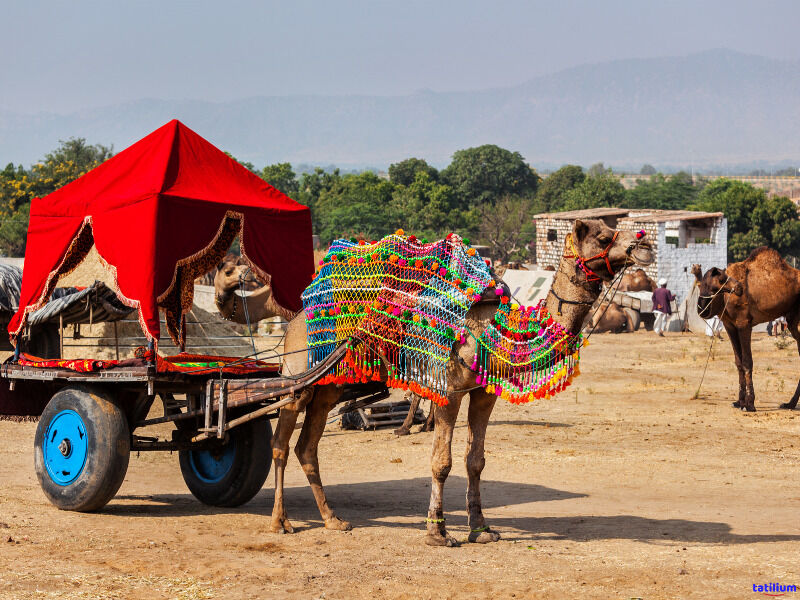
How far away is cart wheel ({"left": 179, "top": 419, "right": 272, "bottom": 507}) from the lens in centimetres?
1007

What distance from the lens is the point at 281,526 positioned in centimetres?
909

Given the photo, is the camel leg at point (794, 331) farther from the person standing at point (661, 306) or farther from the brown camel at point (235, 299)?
the person standing at point (661, 306)

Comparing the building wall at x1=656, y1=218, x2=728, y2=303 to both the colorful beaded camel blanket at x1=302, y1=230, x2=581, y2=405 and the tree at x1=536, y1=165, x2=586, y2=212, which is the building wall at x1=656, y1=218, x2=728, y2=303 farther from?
the tree at x1=536, y1=165, x2=586, y2=212

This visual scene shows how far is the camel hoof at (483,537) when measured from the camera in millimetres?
8797

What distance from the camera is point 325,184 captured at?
3942 inches

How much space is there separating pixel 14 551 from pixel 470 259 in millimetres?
4237

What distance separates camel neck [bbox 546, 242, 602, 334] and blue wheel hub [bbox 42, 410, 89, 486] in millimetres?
4291

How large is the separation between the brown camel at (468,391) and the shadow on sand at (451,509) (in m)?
0.54

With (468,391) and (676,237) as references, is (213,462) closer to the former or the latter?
(468,391)

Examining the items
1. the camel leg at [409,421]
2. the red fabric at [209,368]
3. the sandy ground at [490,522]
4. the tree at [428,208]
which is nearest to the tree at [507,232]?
the tree at [428,208]

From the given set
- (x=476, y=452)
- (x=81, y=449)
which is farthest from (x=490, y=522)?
(x=81, y=449)

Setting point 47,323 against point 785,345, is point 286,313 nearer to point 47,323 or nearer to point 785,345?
point 47,323

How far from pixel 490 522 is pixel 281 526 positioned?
6.63 ft

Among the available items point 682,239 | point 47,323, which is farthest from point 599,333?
point 47,323
